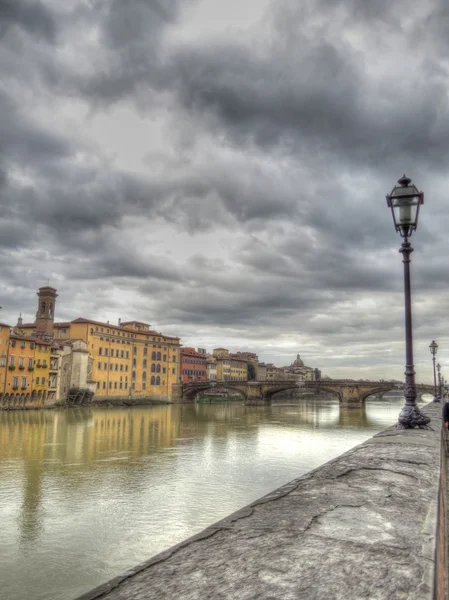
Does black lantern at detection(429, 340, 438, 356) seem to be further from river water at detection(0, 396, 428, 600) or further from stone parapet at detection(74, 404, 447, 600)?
stone parapet at detection(74, 404, 447, 600)

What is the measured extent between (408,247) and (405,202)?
99 cm

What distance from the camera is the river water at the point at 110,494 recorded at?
8672 millimetres

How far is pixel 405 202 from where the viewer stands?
29.0 feet

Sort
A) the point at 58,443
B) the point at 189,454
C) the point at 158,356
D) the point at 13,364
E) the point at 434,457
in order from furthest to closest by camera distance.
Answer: the point at 158,356, the point at 13,364, the point at 58,443, the point at 189,454, the point at 434,457

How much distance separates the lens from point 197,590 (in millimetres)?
1947

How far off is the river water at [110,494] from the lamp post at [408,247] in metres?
5.43

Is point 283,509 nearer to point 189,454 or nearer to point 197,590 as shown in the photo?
point 197,590

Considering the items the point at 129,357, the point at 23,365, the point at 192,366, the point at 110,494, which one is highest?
the point at 129,357

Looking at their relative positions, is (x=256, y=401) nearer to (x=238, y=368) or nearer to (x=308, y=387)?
(x=308, y=387)

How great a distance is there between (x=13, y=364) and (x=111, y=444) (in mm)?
34752

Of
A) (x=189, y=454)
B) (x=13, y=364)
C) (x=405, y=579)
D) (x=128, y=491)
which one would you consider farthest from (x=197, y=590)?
(x=13, y=364)

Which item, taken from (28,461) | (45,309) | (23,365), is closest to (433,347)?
(28,461)

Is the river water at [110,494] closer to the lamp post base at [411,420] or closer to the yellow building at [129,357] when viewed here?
the lamp post base at [411,420]

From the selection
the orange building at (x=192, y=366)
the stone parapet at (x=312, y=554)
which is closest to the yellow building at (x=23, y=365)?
the orange building at (x=192, y=366)
